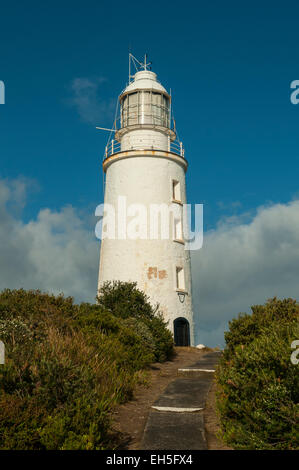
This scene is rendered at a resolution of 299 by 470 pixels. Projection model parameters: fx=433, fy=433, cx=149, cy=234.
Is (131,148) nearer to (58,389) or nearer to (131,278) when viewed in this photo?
(131,278)

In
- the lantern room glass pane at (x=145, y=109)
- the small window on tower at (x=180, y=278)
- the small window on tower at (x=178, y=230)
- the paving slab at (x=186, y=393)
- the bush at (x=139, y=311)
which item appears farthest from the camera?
the lantern room glass pane at (x=145, y=109)

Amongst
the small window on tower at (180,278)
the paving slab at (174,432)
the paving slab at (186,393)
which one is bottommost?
the paving slab at (174,432)

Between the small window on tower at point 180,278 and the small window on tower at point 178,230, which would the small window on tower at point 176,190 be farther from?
the small window on tower at point 180,278

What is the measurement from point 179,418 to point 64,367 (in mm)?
2911

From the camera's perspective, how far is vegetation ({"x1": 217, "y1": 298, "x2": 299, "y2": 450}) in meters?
7.07

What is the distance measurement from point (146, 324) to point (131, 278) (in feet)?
18.6

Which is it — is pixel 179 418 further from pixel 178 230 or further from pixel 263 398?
pixel 178 230

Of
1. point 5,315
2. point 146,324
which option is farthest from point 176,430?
point 146,324

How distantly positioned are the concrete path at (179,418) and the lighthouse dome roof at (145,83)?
19.3 meters

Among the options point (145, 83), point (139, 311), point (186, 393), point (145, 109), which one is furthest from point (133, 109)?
point (186, 393)

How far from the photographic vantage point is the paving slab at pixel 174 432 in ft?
24.9

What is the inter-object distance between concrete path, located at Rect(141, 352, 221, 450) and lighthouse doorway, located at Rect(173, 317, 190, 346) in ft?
33.2

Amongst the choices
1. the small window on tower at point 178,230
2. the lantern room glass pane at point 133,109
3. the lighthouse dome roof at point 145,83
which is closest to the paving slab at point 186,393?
the small window on tower at point 178,230
